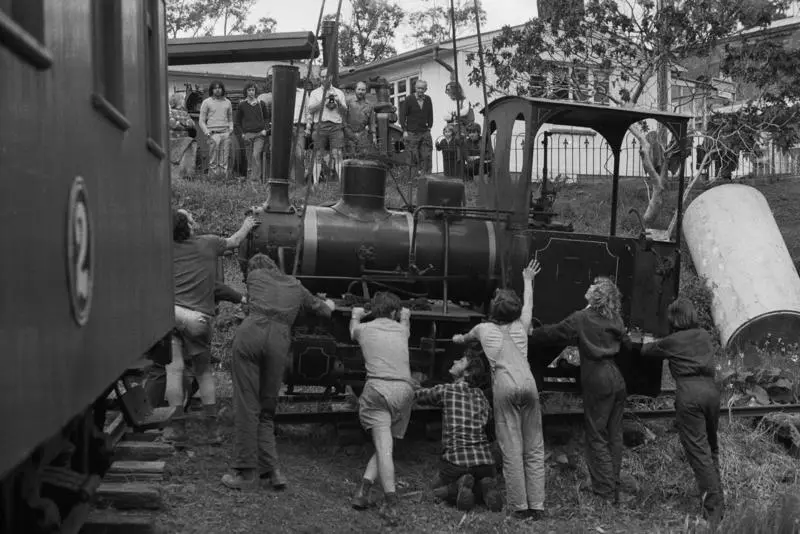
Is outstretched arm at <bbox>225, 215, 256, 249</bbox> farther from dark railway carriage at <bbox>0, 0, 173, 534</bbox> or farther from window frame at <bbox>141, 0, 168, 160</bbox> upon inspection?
dark railway carriage at <bbox>0, 0, 173, 534</bbox>

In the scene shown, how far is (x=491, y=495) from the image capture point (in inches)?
309

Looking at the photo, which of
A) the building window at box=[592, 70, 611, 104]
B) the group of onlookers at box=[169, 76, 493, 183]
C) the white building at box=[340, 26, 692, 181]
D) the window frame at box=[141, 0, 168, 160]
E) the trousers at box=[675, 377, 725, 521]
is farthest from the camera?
the white building at box=[340, 26, 692, 181]

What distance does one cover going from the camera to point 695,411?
26.7 feet

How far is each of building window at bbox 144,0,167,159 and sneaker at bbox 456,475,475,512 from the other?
3.26m

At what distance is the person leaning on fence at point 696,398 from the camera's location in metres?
8.15

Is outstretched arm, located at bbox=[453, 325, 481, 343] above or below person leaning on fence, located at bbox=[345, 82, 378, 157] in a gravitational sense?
below

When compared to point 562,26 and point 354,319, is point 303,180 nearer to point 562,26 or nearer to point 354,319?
point 562,26

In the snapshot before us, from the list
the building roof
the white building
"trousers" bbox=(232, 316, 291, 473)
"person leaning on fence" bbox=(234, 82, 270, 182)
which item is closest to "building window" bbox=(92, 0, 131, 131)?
"trousers" bbox=(232, 316, 291, 473)

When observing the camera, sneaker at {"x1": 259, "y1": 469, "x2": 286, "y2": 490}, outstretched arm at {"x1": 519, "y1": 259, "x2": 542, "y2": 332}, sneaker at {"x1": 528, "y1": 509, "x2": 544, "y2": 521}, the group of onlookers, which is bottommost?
sneaker at {"x1": 528, "y1": 509, "x2": 544, "y2": 521}

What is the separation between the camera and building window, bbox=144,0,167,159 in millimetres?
6242

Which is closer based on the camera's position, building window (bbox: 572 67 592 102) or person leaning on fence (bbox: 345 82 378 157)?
person leaning on fence (bbox: 345 82 378 157)

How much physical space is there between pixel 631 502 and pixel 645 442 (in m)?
1.39

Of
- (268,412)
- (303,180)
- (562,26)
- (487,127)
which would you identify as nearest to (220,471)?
(268,412)

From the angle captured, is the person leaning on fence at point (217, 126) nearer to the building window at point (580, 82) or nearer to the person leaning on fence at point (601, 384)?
the building window at point (580, 82)
